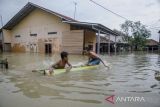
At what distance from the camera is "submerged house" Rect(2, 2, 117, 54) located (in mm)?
23172

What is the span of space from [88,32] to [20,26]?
8.97m

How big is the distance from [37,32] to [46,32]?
1.52 metres

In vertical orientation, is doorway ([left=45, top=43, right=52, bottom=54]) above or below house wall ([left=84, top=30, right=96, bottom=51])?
below

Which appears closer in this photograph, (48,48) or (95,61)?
(95,61)

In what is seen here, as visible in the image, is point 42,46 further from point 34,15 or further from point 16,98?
point 16,98

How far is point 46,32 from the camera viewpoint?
84.4 ft

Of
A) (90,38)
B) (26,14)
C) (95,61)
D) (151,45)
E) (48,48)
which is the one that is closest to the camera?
(95,61)

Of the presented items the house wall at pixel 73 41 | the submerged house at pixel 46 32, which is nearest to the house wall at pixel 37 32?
the submerged house at pixel 46 32

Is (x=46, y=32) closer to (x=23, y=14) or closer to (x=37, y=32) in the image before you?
(x=37, y=32)

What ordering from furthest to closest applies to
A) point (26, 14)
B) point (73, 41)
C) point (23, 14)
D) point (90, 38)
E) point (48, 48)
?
point (26, 14) < point (23, 14) < point (90, 38) < point (48, 48) < point (73, 41)

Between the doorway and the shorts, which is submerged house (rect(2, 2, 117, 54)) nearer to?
the doorway

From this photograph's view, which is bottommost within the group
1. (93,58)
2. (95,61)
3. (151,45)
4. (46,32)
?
(95,61)

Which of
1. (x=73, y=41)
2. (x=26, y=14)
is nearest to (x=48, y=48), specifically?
(x=73, y=41)

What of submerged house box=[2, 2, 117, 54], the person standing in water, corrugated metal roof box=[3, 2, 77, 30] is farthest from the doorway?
the person standing in water
